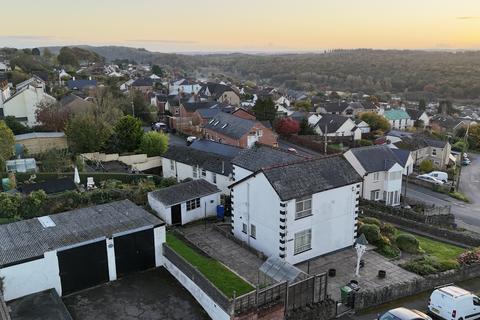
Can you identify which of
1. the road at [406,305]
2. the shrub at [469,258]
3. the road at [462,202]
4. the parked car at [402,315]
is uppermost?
the parked car at [402,315]

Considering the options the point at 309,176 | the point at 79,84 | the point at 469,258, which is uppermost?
the point at 79,84

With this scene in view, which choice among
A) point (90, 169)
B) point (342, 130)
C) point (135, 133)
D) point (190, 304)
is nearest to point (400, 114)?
point (342, 130)

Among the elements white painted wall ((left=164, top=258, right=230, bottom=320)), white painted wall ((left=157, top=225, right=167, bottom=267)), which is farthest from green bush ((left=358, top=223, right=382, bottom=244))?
white painted wall ((left=157, top=225, right=167, bottom=267))

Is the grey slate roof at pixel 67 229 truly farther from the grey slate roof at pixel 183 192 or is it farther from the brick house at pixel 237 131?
the brick house at pixel 237 131

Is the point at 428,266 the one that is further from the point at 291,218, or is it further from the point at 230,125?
the point at 230,125

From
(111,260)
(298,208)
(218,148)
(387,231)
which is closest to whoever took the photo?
(111,260)

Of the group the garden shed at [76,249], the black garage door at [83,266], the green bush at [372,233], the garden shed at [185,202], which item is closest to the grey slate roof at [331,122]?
the garden shed at [185,202]

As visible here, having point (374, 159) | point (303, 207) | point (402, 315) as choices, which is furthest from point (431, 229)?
point (402, 315)

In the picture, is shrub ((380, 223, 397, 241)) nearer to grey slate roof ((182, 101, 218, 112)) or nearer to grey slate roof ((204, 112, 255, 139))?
grey slate roof ((204, 112, 255, 139))
